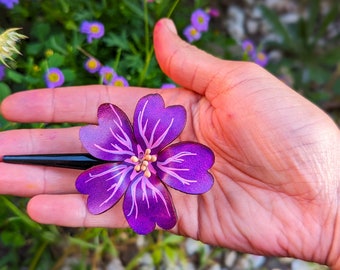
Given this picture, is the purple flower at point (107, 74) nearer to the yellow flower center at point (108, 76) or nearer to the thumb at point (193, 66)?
the yellow flower center at point (108, 76)

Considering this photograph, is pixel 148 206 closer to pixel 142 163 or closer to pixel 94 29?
pixel 142 163

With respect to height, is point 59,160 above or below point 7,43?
below

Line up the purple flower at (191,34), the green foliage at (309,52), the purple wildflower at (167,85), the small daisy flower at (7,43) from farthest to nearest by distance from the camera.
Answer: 1. the green foliage at (309,52)
2. the purple flower at (191,34)
3. the purple wildflower at (167,85)
4. the small daisy flower at (7,43)

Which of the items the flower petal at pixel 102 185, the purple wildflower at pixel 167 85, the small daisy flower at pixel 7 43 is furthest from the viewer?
the purple wildflower at pixel 167 85

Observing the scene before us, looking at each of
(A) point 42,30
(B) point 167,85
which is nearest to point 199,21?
(B) point 167,85

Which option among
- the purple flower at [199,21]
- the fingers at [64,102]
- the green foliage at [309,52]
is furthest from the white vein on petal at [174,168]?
the green foliage at [309,52]

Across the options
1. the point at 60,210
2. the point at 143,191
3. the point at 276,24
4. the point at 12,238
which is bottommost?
the point at 12,238
